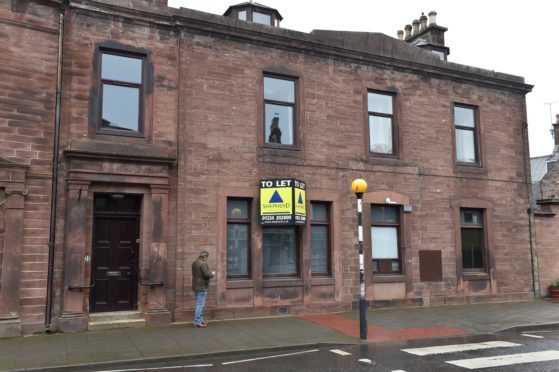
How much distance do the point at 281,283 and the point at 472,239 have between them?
6.92m

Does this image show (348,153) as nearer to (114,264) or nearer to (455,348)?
(455,348)

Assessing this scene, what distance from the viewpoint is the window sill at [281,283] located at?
41.8ft

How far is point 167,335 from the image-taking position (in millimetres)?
10133

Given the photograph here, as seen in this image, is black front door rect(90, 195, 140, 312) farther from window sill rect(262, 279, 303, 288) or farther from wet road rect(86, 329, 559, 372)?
wet road rect(86, 329, 559, 372)

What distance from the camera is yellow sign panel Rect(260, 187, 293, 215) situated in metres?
12.7

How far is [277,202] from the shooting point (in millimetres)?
12758

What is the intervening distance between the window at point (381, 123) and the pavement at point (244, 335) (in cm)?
469

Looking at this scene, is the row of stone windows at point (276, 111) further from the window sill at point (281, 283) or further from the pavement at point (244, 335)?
the pavement at point (244, 335)

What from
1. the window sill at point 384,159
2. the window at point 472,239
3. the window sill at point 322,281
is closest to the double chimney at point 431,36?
the window sill at point 384,159

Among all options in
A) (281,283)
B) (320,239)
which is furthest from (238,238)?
(320,239)

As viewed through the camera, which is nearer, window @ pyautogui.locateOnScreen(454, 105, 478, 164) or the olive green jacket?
the olive green jacket

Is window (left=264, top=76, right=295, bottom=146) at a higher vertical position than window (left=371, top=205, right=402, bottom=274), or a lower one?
higher

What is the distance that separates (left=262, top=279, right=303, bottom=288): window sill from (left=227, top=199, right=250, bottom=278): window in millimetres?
511

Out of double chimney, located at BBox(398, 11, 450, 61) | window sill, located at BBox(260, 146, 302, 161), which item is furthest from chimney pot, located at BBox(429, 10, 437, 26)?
window sill, located at BBox(260, 146, 302, 161)
